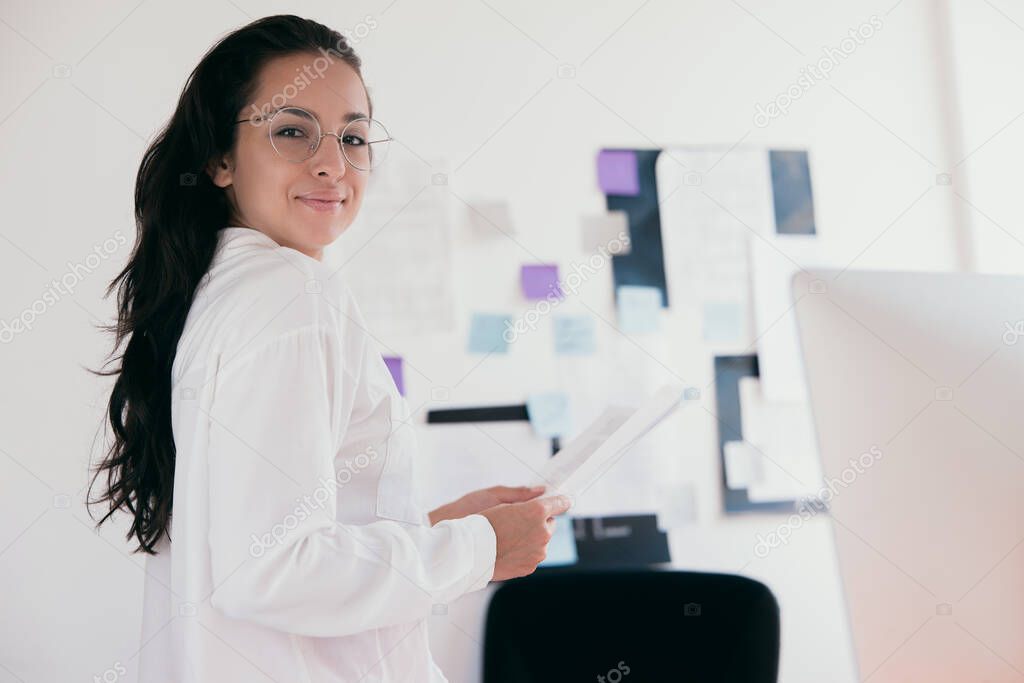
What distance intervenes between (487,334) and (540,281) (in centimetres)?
18

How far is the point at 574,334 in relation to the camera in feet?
7.14

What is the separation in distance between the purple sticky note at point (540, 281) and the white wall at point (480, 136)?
3cm

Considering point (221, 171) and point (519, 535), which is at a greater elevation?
point (221, 171)

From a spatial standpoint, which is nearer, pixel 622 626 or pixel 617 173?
pixel 622 626

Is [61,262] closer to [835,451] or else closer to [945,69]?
[835,451]


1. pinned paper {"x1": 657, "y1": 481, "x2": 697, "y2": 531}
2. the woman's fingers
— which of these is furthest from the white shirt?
pinned paper {"x1": 657, "y1": 481, "x2": 697, "y2": 531}

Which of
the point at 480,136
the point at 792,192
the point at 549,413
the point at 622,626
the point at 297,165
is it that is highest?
the point at 480,136

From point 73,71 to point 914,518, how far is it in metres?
2.00

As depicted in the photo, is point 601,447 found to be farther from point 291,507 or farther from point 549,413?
point 549,413

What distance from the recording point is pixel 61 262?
6.64 feet

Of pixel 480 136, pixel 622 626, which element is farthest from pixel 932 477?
pixel 480 136

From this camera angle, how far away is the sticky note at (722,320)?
2.25 meters

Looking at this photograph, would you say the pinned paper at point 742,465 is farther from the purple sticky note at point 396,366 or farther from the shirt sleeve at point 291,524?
the shirt sleeve at point 291,524

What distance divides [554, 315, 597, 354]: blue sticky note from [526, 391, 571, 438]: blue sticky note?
0.12 meters
